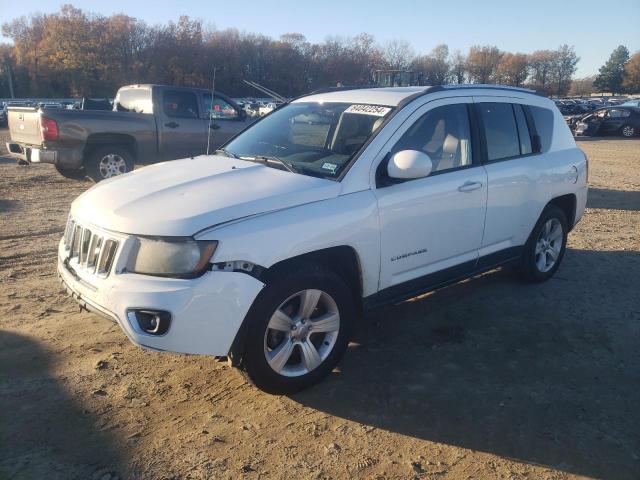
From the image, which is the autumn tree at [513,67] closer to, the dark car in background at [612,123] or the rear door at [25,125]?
the dark car in background at [612,123]

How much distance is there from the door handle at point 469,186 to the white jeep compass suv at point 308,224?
2 centimetres

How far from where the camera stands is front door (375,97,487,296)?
377 centimetres

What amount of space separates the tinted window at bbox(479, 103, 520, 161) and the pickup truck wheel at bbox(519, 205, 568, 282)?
0.85 m

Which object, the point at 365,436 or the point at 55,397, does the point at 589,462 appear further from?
the point at 55,397

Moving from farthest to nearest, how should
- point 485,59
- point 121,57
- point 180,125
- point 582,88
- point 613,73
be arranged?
point 582,88 → point 613,73 → point 485,59 → point 121,57 → point 180,125

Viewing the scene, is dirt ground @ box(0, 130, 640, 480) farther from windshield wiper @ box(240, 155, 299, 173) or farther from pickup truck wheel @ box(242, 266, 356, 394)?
windshield wiper @ box(240, 155, 299, 173)

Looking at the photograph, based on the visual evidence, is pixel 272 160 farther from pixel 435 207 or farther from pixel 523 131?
pixel 523 131

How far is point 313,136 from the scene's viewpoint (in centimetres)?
430

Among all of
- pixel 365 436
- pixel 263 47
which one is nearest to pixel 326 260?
pixel 365 436

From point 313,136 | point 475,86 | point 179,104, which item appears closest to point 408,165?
point 313,136

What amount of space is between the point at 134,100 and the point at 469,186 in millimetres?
8735

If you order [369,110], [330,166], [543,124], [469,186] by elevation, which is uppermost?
[369,110]

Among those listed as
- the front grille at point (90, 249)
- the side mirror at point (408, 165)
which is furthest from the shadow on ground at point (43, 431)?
the side mirror at point (408, 165)

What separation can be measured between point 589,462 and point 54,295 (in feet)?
14.6
